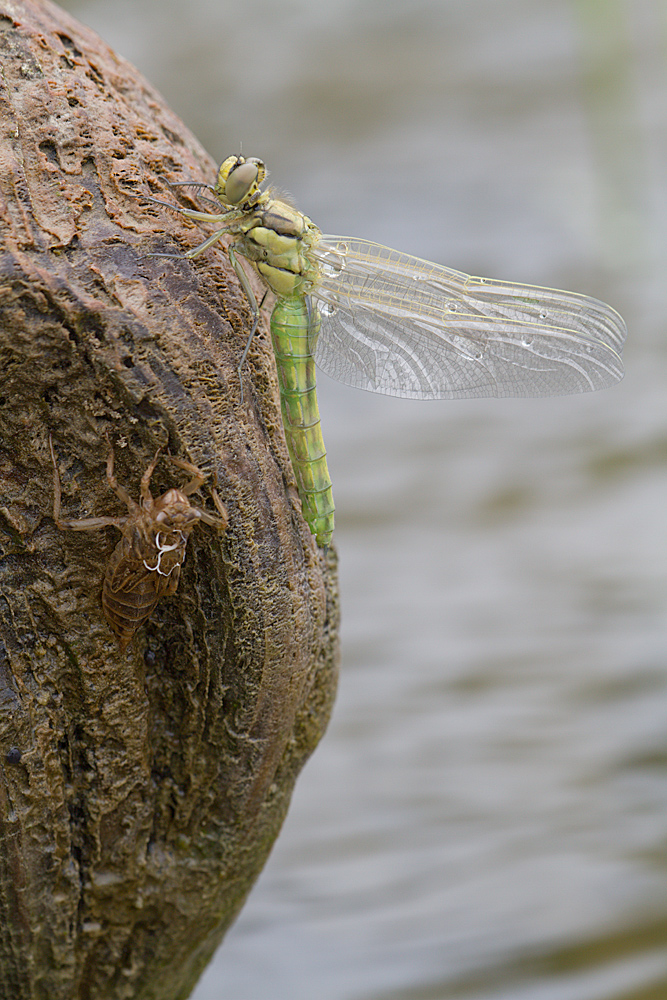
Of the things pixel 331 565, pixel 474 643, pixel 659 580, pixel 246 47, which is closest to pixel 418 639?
pixel 474 643

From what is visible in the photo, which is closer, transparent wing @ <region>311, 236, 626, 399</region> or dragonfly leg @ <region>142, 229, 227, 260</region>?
dragonfly leg @ <region>142, 229, 227, 260</region>

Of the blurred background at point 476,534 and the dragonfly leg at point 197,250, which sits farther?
the blurred background at point 476,534

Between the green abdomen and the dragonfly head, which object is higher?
the dragonfly head

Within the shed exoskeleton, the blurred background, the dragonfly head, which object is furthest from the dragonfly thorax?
the blurred background

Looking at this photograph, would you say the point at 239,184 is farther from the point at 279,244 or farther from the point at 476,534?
A: the point at 476,534

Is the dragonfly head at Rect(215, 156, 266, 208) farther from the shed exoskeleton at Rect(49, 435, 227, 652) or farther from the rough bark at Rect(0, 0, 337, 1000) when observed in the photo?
the shed exoskeleton at Rect(49, 435, 227, 652)

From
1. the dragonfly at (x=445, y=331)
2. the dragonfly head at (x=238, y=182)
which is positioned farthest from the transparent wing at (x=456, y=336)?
the dragonfly head at (x=238, y=182)

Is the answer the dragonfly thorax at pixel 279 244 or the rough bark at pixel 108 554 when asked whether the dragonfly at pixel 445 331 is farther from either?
the rough bark at pixel 108 554
